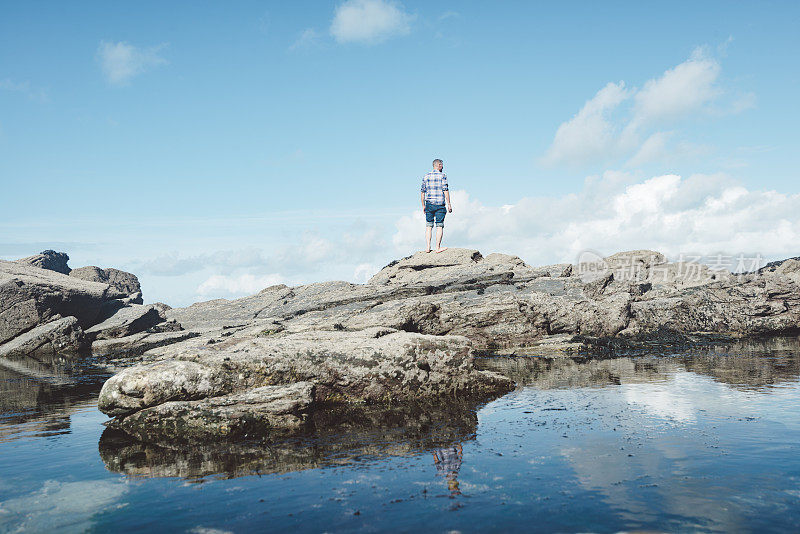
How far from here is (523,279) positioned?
30.9 metres

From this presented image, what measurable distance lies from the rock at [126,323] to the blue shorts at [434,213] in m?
21.6

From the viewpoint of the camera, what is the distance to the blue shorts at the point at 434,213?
101ft

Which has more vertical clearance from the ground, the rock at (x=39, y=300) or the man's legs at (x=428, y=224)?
the man's legs at (x=428, y=224)

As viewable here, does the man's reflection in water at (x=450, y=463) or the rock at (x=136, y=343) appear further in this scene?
the rock at (x=136, y=343)

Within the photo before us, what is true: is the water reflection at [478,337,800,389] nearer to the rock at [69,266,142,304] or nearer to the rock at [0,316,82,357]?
the rock at [0,316,82,357]

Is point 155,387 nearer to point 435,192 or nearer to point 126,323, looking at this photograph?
point 435,192

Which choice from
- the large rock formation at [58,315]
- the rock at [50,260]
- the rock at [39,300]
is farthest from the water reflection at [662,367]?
the rock at [50,260]

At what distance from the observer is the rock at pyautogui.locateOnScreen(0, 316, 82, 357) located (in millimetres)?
33812

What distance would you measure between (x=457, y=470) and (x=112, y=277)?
212ft

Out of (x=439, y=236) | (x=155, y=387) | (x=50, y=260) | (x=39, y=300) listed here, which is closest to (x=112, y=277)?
(x=50, y=260)

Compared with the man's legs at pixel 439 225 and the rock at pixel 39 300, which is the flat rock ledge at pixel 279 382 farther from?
the rock at pixel 39 300

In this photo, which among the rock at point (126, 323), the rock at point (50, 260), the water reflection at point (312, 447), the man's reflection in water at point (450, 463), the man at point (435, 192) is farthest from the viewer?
the rock at point (50, 260)

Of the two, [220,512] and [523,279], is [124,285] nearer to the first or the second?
[523,279]

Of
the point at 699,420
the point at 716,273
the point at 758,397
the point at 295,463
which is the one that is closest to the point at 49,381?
the point at 295,463
